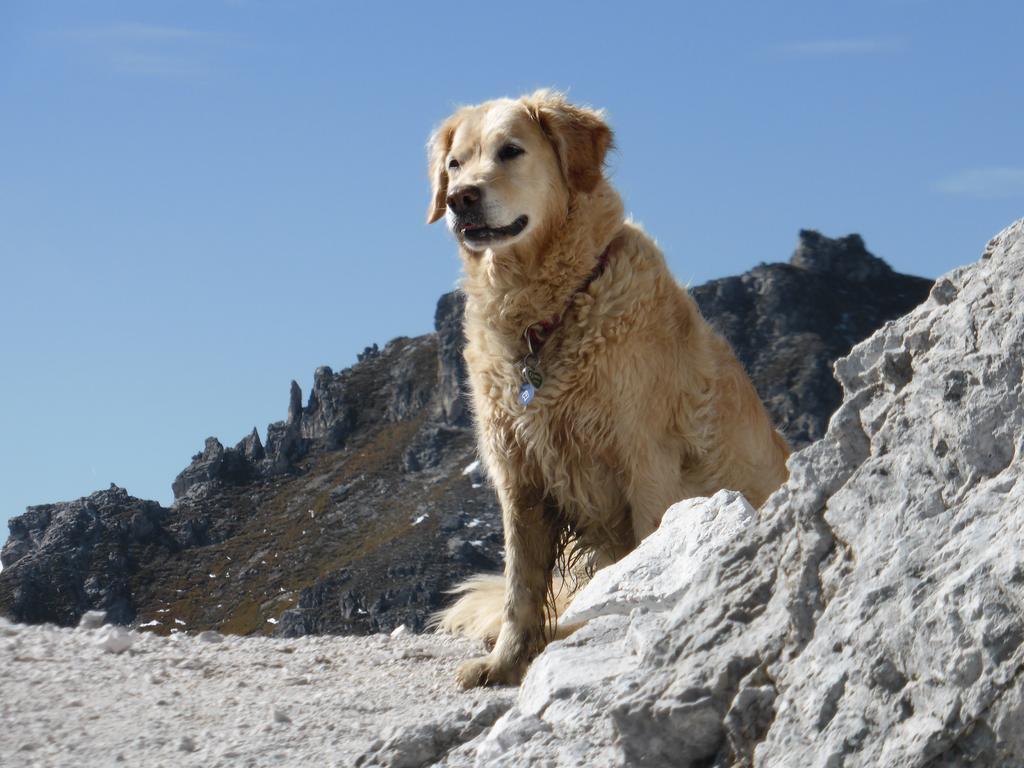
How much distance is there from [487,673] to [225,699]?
1286 millimetres

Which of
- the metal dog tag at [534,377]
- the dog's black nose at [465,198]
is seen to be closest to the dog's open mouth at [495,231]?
the dog's black nose at [465,198]

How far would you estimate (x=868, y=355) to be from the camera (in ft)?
12.6

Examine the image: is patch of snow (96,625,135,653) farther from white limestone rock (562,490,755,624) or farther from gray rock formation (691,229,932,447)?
gray rock formation (691,229,932,447)

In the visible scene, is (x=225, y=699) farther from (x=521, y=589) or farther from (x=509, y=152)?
(x=509, y=152)

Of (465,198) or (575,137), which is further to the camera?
(575,137)

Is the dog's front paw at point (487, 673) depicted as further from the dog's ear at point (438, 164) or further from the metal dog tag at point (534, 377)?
the dog's ear at point (438, 164)

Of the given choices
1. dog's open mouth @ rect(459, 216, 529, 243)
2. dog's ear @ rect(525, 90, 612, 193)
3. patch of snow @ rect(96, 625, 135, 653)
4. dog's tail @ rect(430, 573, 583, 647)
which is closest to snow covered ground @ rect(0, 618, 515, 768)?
patch of snow @ rect(96, 625, 135, 653)

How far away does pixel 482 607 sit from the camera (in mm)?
8242

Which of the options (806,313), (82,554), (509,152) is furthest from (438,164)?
(806,313)

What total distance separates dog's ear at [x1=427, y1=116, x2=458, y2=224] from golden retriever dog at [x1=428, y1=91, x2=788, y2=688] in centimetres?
29

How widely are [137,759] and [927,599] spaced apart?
3451 millimetres

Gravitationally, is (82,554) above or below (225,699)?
above

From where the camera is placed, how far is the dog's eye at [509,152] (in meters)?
7.53

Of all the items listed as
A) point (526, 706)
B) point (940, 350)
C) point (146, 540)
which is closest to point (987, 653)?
point (940, 350)
